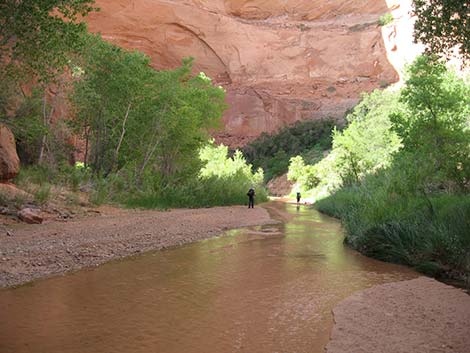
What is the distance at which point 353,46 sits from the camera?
5850cm

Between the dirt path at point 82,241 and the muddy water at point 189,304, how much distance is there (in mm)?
436

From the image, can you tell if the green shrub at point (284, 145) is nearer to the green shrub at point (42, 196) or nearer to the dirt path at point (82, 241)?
the dirt path at point (82, 241)

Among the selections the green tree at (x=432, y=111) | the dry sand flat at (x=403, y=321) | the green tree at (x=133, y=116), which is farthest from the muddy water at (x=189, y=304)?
the green tree at (x=133, y=116)

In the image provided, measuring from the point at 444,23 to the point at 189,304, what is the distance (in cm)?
860

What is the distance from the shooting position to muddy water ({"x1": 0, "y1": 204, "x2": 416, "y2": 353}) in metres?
3.94

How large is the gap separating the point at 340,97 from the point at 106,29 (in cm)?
3127

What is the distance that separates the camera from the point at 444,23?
963 centimetres

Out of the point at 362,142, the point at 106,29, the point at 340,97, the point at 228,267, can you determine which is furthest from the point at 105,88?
the point at 340,97

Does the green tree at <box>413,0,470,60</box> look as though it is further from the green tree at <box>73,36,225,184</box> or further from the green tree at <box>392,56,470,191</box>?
the green tree at <box>73,36,225,184</box>

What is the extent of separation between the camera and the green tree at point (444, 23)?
8.73 m

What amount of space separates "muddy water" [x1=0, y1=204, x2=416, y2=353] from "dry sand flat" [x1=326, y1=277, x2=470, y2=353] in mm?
230

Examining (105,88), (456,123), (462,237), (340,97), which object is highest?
(340,97)

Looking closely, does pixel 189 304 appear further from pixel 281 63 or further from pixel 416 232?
pixel 281 63

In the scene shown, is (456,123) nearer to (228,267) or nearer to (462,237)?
(462,237)
